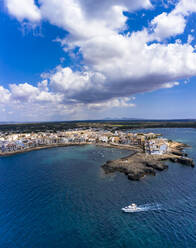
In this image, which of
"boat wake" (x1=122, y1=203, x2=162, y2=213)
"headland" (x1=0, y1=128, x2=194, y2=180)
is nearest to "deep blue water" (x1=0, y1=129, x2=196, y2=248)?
"boat wake" (x1=122, y1=203, x2=162, y2=213)

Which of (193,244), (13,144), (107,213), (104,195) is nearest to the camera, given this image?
(193,244)

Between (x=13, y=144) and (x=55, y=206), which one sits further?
(x=13, y=144)

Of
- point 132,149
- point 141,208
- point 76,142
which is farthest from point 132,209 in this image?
point 76,142

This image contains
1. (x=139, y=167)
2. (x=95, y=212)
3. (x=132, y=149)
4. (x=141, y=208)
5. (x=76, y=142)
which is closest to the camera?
(x=95, y=212)

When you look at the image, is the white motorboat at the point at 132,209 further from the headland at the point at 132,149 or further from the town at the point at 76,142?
the town at the point at 76,142

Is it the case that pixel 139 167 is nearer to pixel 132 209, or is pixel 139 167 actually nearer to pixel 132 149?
pixel 132 209

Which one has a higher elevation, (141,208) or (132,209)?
(132,209)

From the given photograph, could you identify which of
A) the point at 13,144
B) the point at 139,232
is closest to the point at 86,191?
the point at 139,232

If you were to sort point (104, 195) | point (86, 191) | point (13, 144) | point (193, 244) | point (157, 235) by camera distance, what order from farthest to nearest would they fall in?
point (13, 144) < point (86, 191) < point (104, 195) < point (157, 235) < point (193, 244)

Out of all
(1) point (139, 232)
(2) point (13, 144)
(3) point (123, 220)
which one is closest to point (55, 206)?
(3) point (123, 220)

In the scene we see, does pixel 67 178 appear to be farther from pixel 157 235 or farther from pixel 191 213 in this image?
pixel 191 213
